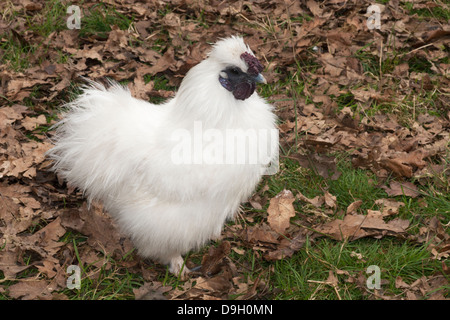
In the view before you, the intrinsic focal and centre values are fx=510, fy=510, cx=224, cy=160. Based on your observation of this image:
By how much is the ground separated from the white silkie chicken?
361mm

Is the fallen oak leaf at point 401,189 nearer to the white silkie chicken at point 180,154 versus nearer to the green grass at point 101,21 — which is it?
the white silkie chicken at point 180,154

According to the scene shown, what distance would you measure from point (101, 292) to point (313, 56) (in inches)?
151


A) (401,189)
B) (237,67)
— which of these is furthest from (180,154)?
(401,189)

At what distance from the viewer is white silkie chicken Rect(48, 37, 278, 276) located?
362cm

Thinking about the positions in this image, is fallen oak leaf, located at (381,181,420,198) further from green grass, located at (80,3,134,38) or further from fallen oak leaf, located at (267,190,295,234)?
green grass, located at (80,3,134,38)

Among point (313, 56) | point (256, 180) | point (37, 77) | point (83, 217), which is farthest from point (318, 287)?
point (37, 77)

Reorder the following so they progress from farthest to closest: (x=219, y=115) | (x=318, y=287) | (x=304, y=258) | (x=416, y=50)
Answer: (x=416, y=50)
(x=304, y=258)
(x=318, y=287)
(x=219, y=115)

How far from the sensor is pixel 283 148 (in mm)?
5188

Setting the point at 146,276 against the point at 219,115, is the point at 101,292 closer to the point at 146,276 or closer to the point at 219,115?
the point at 146,276

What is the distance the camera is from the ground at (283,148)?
4039mm

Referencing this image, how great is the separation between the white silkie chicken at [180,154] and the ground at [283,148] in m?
0.36

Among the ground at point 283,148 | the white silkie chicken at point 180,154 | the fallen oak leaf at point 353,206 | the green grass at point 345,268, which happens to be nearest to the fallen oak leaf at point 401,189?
the ground at point 283,148

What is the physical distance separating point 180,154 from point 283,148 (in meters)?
1.71

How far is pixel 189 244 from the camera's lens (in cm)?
398
